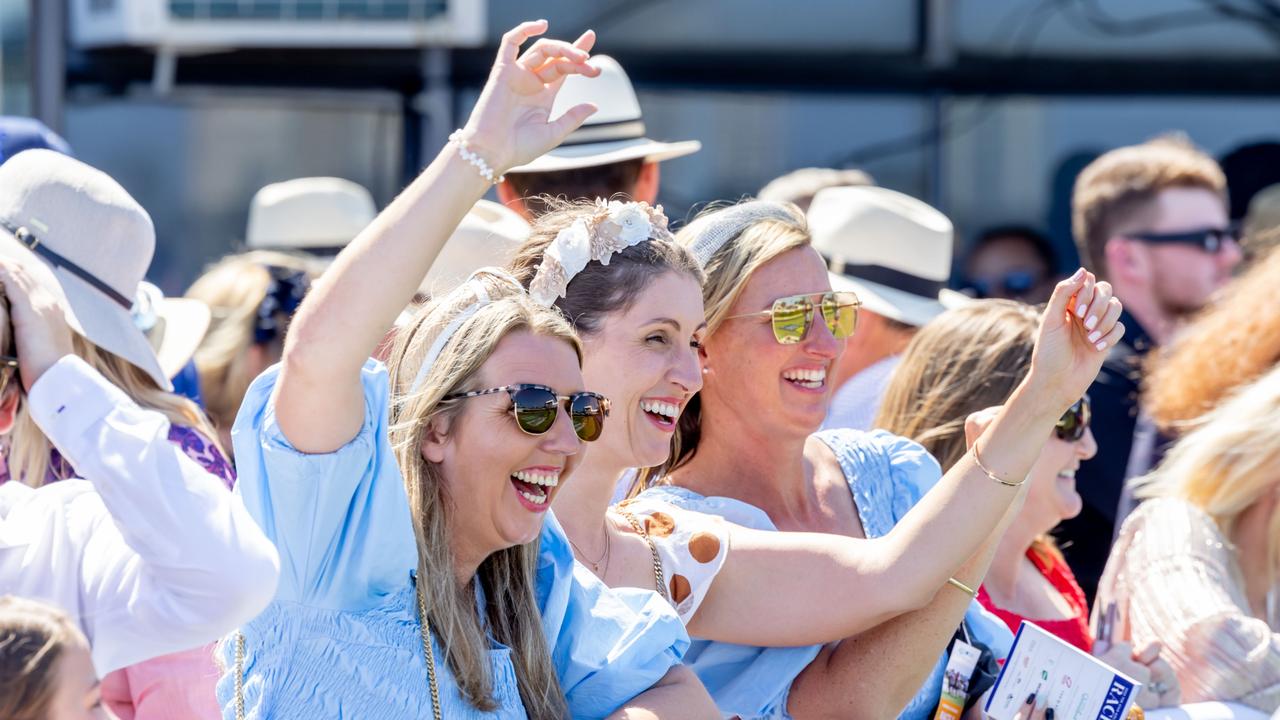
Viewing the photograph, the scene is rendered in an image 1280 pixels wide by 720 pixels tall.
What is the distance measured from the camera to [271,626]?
6.66 ft

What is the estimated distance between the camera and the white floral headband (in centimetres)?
253

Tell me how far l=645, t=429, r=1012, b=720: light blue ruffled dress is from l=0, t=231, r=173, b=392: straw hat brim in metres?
0.89

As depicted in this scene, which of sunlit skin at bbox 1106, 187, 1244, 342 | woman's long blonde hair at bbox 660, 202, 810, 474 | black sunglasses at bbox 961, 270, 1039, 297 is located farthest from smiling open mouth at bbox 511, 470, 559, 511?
black sunglasses at bbox 961, 270, 1039, 297

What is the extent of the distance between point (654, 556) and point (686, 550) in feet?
0.17

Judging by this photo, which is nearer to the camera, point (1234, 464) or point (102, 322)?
point (102, 322)

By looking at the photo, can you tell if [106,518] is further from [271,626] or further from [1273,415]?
[1273,415]

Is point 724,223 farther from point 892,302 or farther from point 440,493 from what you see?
point 892,302

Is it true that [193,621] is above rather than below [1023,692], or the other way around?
above

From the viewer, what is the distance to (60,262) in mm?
2775

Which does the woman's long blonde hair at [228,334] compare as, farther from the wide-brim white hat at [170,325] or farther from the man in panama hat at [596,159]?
the man in panama hat at [596,159]

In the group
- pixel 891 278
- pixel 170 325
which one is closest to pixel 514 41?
pixel 170 325

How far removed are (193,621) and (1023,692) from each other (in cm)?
134

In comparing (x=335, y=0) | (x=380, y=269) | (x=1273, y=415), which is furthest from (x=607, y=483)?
(x=335, y=0)

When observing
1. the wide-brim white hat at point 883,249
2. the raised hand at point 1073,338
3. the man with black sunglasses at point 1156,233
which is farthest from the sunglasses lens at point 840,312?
the man with black sunglasses at point 1156,233
